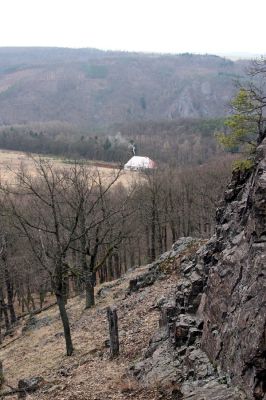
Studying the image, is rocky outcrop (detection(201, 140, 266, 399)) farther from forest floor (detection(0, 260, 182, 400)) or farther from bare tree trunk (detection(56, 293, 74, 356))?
bare tree trunk (detection(56, 293, 74, 356))

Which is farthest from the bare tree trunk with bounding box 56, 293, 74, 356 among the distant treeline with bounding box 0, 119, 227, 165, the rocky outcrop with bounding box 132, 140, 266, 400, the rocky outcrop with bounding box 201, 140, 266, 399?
the distant treeline with bounding box 0, 119, 227, 165

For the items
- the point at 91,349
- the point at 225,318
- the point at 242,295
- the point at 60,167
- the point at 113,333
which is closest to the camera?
the point at 242,295

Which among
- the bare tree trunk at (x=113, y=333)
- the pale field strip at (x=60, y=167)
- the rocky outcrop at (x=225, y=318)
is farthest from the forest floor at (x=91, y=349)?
the pale field strip at (x=60, y=167)

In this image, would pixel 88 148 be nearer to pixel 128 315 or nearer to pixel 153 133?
pixel 153 133

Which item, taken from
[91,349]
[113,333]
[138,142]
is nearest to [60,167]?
[91,349]

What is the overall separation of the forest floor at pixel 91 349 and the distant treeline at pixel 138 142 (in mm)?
98808

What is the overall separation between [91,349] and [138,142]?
14691cm

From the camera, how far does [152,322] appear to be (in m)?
20.8

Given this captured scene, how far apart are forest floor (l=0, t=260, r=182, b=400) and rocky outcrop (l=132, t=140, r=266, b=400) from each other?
121 centimetres

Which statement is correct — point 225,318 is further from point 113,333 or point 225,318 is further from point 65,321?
point 65,321

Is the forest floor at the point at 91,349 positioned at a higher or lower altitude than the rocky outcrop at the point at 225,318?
lower

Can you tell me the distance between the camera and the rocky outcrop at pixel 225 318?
35.5ft

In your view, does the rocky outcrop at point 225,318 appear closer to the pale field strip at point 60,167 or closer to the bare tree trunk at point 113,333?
the bare tree trunk at point 113,333

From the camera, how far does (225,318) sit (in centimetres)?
1263
